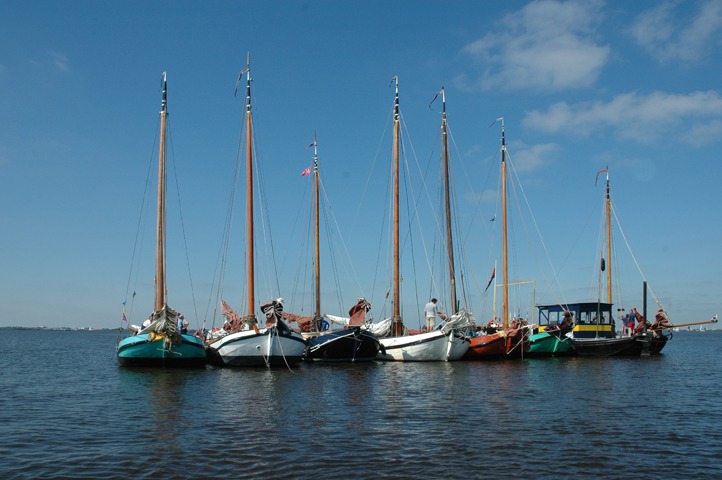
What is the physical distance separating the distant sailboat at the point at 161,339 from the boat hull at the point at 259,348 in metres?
1.55

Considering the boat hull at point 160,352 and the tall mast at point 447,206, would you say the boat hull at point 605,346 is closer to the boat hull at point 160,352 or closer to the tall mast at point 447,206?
the tall mast at point 447,206

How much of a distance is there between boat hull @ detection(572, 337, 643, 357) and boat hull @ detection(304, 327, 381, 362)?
19.4 meters

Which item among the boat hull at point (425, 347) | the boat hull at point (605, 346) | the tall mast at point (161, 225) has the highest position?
the tall mast at point (161, 225)

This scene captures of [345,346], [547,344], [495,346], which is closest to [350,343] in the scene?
[345,346]

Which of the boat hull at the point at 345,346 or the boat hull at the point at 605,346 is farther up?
the boat hull at the point at 345,346

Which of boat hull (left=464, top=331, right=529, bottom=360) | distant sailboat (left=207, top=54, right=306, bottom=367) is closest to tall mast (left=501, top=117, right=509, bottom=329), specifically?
boat hull (left=464, top=331, right=529, bottom=360)

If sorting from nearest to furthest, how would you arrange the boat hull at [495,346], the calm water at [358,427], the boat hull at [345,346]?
the calm water at [358,427]
the boat hull at [345,346]
the boat hull at [495,346]

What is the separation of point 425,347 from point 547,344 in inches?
526

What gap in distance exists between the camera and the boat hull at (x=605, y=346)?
48688mm

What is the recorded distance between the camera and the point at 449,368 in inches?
1374

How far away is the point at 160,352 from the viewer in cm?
3253

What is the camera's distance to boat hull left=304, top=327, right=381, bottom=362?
37.7 metres

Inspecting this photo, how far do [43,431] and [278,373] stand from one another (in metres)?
14.9

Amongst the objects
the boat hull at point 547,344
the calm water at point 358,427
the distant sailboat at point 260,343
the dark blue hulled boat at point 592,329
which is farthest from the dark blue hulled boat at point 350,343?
the dark blue hulled boat at point 592,329
